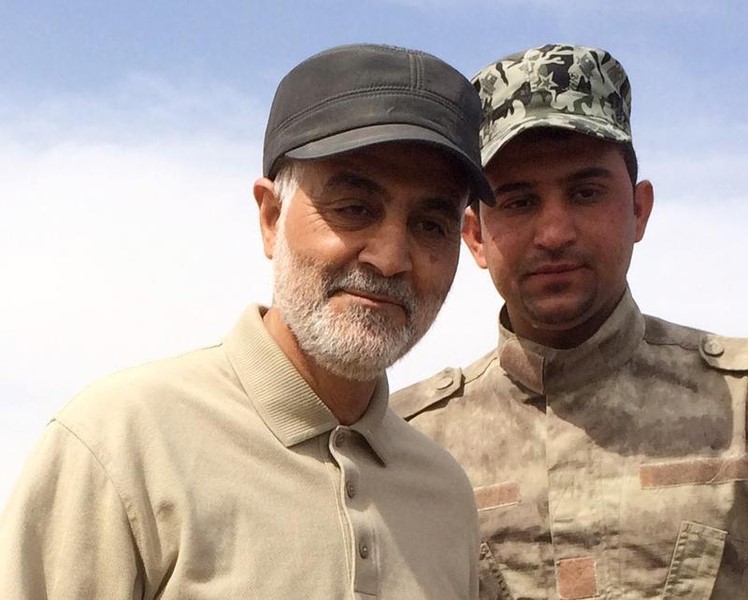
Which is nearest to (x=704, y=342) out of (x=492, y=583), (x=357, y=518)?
(x=492, y=583)

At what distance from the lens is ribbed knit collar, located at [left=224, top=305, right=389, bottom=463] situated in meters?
3.21

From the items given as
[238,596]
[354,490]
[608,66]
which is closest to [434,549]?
[354,490]

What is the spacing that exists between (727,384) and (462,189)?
1472mm

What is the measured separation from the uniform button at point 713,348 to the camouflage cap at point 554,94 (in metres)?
0.83

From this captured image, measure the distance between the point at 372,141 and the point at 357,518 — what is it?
1.01 metres

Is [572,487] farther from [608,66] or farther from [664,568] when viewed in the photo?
[608,66]

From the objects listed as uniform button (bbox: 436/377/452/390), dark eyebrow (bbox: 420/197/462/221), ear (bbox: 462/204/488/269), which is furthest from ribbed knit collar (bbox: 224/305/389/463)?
uniform button (bbox: 436/377/452/390)

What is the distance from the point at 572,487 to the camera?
4246 millimetres

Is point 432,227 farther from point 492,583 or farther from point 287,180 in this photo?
point 492,583

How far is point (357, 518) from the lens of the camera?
316 cm

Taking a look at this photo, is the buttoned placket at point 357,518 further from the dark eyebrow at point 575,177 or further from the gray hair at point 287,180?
the dark eyebrow at point 575,177

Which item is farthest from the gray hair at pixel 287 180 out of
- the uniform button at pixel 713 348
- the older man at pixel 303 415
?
the uniform button at pixel 713 348

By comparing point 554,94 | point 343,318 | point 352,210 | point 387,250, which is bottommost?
point 343,318

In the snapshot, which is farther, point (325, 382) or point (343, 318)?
point (325, 382)
